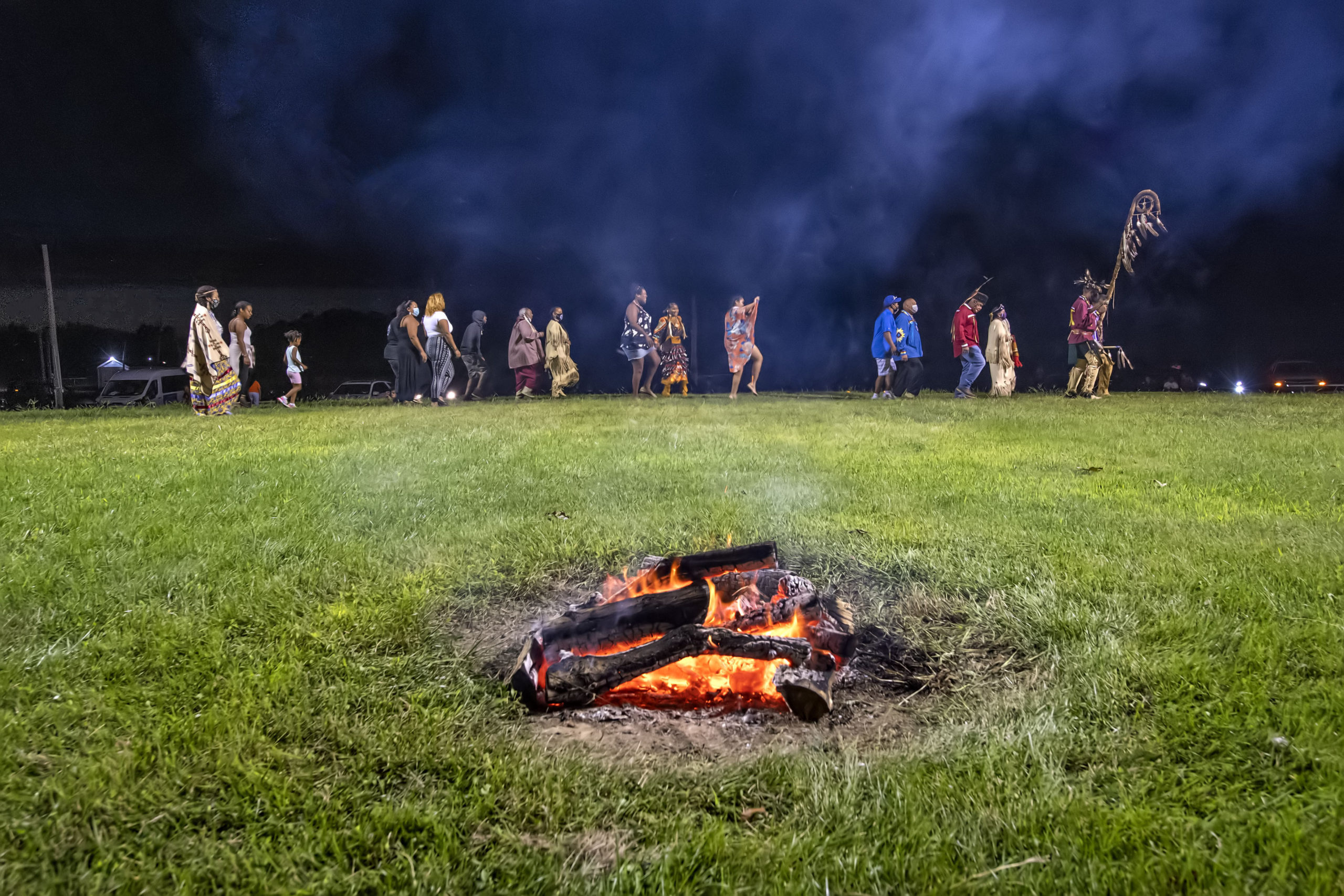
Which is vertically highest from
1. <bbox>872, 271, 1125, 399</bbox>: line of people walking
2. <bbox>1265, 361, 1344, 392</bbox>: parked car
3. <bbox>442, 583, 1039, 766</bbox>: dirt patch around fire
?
<bbox>872, 271, 1125, 399</bbox>: line of people walking

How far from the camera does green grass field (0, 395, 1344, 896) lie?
1428mm

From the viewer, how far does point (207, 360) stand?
10.8m

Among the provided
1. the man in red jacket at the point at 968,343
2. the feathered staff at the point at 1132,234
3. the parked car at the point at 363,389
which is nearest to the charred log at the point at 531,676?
the man in red jacket at the point at 968,343

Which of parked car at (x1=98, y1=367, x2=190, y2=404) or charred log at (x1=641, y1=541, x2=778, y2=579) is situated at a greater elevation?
parked car at (x1=98, y1=367, x2=190, y2=404)

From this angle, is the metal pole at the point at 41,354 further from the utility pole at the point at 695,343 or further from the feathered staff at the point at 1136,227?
the feathered staff at the point at 1136,227

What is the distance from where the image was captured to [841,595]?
2887 mm

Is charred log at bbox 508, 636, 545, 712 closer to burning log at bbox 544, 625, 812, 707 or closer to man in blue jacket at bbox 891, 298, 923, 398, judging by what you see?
burning log at bbox 544, 625, 812, 707

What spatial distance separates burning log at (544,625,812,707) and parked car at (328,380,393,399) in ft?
51.0

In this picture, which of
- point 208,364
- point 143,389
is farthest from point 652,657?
point 143,389

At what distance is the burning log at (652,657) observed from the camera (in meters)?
2.07

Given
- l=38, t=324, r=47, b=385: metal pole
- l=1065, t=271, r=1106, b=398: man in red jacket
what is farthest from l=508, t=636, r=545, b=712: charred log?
l=38, t=324, r=47, b=385: metal pole

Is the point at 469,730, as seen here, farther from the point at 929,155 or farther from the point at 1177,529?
the point at 929,155

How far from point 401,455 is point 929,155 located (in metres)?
19.3

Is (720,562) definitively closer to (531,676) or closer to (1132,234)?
(531,676)
